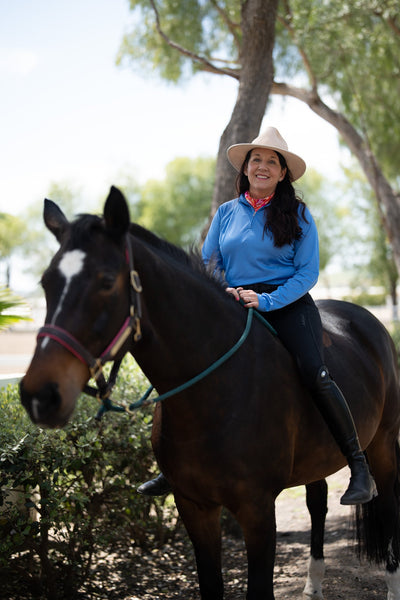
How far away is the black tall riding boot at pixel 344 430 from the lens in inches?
122

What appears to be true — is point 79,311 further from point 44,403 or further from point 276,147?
point 276,147

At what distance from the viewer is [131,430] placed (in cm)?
459

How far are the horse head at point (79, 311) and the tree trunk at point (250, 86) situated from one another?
4028 mm

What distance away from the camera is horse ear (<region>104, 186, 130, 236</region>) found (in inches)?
88.7

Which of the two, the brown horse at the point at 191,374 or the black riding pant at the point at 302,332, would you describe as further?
the black riding pant at the point at 302,332

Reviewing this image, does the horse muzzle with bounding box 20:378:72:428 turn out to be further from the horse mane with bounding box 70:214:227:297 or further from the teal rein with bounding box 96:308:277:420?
the horse mane with bounding box 70:214:227:297


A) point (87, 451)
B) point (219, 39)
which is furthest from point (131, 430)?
point (219, 39)

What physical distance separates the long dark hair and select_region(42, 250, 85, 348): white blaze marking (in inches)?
54.7

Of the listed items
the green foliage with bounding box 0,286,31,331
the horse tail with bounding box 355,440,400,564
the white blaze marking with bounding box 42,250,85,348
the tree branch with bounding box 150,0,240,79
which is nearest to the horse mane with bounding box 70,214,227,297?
the white blaze marking with bounding box 42,250,85,348

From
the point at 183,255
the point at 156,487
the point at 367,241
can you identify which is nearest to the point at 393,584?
the point at 156,487

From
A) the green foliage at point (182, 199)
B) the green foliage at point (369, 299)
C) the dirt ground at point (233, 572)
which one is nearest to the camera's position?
the dirt ground at point (233, 572)

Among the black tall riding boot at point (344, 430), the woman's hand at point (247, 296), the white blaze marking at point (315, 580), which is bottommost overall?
the white blaze marking at point (315, 580)

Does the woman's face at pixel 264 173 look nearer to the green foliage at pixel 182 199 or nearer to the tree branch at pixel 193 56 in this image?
the tree branch at pixel 193 56

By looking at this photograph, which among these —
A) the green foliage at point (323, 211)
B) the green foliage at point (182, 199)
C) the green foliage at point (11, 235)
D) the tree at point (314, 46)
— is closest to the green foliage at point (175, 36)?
the tree at point (314, 46)
